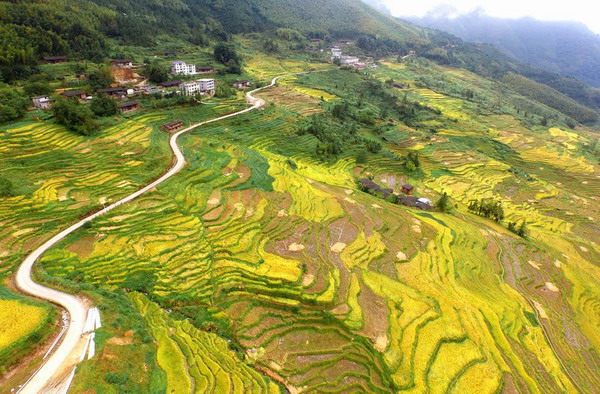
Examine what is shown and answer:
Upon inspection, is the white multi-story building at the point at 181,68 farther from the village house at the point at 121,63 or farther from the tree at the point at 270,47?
the tree at the point at 270,47

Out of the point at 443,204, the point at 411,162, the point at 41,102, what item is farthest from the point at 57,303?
the point at 411,162

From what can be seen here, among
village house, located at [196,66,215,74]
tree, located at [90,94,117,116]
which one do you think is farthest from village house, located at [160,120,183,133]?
village house, located at [196,66,215,74]

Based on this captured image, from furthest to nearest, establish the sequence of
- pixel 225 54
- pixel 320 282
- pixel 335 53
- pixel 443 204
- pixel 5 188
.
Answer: pixel 335 53, pixel 225 54, pixel 443 204, pixel 5 188, pixel 320 282

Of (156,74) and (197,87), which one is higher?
(156,74)

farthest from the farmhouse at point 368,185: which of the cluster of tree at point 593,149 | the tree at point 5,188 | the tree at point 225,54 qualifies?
the cluster of tree at point 593,149

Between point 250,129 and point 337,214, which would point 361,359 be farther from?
point 250,129

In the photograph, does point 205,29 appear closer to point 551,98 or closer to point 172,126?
point 172,126

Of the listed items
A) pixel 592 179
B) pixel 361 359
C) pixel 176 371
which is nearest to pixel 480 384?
pixel 361 359
